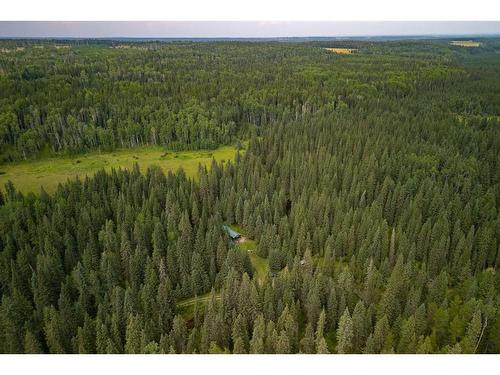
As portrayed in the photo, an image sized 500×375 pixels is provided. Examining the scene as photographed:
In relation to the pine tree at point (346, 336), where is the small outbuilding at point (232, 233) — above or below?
below

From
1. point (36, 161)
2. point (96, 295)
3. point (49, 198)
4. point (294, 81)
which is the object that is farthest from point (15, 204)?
point (294, 81)

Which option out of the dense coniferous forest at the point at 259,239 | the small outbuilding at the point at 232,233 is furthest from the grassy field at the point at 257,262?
the small outbuilding at the point at 232,233

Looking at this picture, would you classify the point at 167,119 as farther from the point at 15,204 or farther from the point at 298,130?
the point at 15,204

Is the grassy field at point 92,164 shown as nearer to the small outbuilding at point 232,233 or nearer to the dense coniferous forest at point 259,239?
the dense coniferous forest at point 259,239

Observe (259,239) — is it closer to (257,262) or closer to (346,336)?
(257,262)

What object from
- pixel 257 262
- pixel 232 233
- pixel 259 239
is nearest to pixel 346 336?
pixel 257 262

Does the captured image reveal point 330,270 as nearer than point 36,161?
Yes

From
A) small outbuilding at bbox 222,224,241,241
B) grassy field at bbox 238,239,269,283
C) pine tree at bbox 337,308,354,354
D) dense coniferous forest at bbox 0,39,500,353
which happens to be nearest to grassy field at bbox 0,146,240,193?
dense coniferous forest at bbox 0,39,500,353
